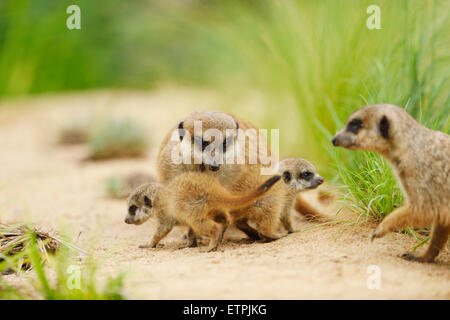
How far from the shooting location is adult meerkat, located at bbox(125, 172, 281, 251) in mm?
3625

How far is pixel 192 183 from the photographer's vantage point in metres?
3.71

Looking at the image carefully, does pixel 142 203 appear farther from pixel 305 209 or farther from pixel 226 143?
pixel 305 209

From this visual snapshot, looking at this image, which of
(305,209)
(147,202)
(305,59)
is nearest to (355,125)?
(305,209)

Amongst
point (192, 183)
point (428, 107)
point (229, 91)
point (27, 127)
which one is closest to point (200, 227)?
point (192, 183)

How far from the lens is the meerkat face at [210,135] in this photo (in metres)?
3.71

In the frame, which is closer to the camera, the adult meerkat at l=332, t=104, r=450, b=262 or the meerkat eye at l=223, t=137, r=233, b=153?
the adult meerkat at l=332, t=104, r=450, b=262

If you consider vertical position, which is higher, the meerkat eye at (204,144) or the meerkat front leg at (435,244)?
the meerkat eye at (204,144)

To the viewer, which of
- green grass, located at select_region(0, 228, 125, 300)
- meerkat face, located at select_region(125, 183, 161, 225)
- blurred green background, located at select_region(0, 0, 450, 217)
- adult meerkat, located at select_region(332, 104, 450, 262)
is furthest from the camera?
blurred green background, located at select_region(0, 0, 450, 217)

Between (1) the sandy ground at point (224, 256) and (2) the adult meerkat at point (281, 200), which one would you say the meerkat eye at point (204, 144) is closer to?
(2) the adult meerkat at point (281, 200)

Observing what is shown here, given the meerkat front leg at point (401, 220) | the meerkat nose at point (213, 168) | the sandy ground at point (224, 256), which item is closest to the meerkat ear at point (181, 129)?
the meerkat nose at point (213, 168)

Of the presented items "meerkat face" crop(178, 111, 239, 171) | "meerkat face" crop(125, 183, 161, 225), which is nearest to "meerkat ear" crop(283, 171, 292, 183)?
"meerkat face" crop(178, 111, 239, 171)

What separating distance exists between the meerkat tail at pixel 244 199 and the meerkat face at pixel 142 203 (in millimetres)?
638

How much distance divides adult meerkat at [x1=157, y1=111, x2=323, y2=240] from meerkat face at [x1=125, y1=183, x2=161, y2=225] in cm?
19

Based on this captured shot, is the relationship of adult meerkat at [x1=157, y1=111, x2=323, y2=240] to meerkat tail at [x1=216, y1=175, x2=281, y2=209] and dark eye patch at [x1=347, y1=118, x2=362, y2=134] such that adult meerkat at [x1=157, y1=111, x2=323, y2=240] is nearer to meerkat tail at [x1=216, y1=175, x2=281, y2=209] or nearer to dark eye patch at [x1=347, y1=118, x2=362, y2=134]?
meerkat tail at [x1=216, y1=175, x2=281, y2=209]
